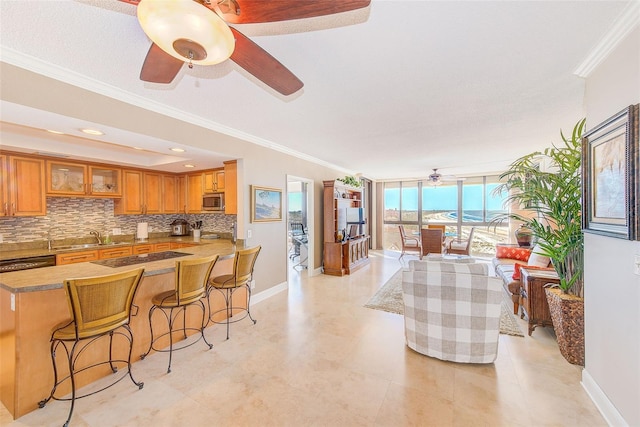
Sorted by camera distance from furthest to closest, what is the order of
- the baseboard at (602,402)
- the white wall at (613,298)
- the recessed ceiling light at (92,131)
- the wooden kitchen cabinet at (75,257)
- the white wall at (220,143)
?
1. the wooden kitchen cabinet at (75,257)
2. the recessed ceiling light at (92,131)
3. the white wall at (220,143)
4. the baseboard at (602,402)
5. the white wall at (613,298)

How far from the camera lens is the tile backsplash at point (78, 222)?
3303 mm

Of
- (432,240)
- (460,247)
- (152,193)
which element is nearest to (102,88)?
(152,193)

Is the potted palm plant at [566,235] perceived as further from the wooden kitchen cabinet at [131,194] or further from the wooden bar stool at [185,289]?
the wooden kitchen cabinet at [131,194]

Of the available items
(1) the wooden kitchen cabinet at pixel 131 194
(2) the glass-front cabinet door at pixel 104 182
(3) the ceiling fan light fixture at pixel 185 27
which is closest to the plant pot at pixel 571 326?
(3) the ceiling fan light fixture at pixel 185 27

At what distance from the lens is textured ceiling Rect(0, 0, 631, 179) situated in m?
1.41

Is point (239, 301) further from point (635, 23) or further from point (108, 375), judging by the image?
point (635, 23)

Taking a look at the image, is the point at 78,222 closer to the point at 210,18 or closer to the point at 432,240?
the point at 210,18

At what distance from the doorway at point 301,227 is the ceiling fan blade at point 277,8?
11.5 feet

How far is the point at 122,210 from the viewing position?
13.6ft

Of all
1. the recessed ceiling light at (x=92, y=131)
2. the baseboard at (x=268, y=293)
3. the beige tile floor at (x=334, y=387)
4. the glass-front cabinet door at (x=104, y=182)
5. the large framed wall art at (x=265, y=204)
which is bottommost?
the beige tile floor at (x=334, y=387)

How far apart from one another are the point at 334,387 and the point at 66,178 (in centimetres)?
448

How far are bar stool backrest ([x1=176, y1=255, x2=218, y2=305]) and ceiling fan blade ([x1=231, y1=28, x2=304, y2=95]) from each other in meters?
1.69

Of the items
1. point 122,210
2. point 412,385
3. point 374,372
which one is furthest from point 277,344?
point 122,210

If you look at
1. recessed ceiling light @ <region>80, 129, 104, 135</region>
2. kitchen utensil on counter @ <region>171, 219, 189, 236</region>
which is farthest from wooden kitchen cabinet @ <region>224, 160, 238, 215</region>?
kitchen utensil on counter @ <region>171, 219, 189, 236</region>
